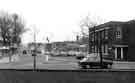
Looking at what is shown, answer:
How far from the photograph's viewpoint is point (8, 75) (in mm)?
12719

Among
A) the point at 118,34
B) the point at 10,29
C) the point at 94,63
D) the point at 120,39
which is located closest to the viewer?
the point at 94,63

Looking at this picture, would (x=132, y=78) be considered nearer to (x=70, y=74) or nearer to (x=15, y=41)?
(x=70, y=74)

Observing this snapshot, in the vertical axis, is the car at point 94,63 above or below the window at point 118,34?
below

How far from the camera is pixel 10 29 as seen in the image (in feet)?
234

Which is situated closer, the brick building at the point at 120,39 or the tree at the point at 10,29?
the brick building at the point at 120,39

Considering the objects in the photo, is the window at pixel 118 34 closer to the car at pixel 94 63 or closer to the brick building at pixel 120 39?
the brick building at pixel 120 39

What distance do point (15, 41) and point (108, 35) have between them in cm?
3082

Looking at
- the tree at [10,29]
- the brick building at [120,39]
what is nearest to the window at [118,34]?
the brick building at [120,39]

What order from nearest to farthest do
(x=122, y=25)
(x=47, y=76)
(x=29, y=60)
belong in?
(x=47, y=76) < (x=29, y=60) < (x=122, y=25)

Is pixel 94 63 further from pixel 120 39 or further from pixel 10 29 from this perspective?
pixel 10 29

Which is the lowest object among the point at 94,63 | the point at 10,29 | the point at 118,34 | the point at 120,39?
the point at 94,63

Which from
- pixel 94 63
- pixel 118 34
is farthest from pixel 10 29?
pixel 94 63

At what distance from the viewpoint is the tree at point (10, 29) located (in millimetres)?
69812

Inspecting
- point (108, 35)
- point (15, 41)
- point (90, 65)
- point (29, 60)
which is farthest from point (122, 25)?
point (15, 41)
